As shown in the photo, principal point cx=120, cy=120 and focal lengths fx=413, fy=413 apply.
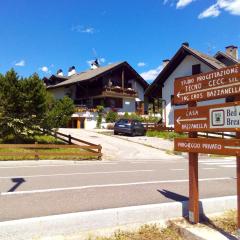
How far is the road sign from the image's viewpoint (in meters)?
6.27

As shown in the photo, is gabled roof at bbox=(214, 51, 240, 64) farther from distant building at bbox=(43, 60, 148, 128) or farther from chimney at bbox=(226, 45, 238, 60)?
distant building at bbox=(43, 60, 148, 128)

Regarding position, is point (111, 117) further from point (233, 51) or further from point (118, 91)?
point (233, 51)

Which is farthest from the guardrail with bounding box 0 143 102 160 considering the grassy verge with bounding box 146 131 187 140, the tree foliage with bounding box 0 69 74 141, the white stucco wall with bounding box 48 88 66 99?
the white stucco wall with bounding box 48 88 66 99

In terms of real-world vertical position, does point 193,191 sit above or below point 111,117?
below

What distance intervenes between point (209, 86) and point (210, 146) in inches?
39.3

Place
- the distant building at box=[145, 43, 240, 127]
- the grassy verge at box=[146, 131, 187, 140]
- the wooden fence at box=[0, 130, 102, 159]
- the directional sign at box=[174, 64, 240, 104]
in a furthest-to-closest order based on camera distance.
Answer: the distant building at box=[145, 43, 240, 127], the grassy verge at box=[146, 131, 187, 140], the wooden fence at box=[0, 130, 102, 159], the directional sign at box=[174, 64, 240, 104]

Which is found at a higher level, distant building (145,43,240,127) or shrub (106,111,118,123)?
distant building (145,43,240,127)

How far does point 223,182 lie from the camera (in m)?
12.9

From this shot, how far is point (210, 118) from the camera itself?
6.74 meters

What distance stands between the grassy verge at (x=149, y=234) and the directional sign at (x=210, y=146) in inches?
55.2

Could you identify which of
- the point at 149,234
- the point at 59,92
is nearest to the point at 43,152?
the point at 149,234

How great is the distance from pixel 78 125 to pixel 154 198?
40.6 metres

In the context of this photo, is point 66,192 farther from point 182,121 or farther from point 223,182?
point 223,182

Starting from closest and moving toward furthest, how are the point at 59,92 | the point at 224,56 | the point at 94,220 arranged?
the point at 94,220, the point at 224,56, the point at 59,92
